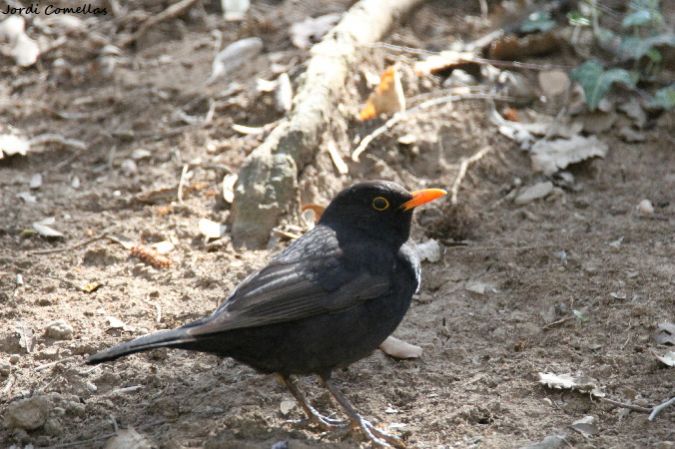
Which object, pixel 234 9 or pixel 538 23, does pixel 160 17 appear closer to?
pixel 234 9

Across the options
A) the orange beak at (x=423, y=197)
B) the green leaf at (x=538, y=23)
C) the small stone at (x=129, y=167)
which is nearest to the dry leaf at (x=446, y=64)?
the green leaf at (x=538, y=23)

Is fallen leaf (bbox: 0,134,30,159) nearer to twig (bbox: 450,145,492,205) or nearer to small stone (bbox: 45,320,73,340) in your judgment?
small stone (bbox: 45,320,73,340)

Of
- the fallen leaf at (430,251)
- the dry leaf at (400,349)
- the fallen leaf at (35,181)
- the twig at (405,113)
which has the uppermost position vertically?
the twig at (405,113)

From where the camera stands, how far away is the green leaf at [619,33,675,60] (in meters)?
6.84

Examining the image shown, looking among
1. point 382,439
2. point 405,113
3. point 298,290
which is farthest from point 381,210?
point 405,113

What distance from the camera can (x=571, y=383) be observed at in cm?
434

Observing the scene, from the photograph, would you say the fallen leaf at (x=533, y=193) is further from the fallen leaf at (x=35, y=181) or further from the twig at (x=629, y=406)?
→ the fallen leaf at (x=35, y=181)

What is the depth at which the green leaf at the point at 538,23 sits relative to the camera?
7426 millimetres

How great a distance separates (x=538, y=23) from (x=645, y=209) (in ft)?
7.39

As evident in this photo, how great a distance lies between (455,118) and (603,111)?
113 cm

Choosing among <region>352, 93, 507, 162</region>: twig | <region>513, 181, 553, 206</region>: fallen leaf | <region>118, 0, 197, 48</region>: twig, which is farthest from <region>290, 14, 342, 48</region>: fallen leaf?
<region>513, 181, 553, 206</region>: fallen leaf

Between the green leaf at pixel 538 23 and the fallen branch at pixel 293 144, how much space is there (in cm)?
141

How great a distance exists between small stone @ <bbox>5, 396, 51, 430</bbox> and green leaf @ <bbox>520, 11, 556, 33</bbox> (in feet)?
16.8

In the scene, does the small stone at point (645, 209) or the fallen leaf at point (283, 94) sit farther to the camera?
the fallen leaf at point (283, 94)
